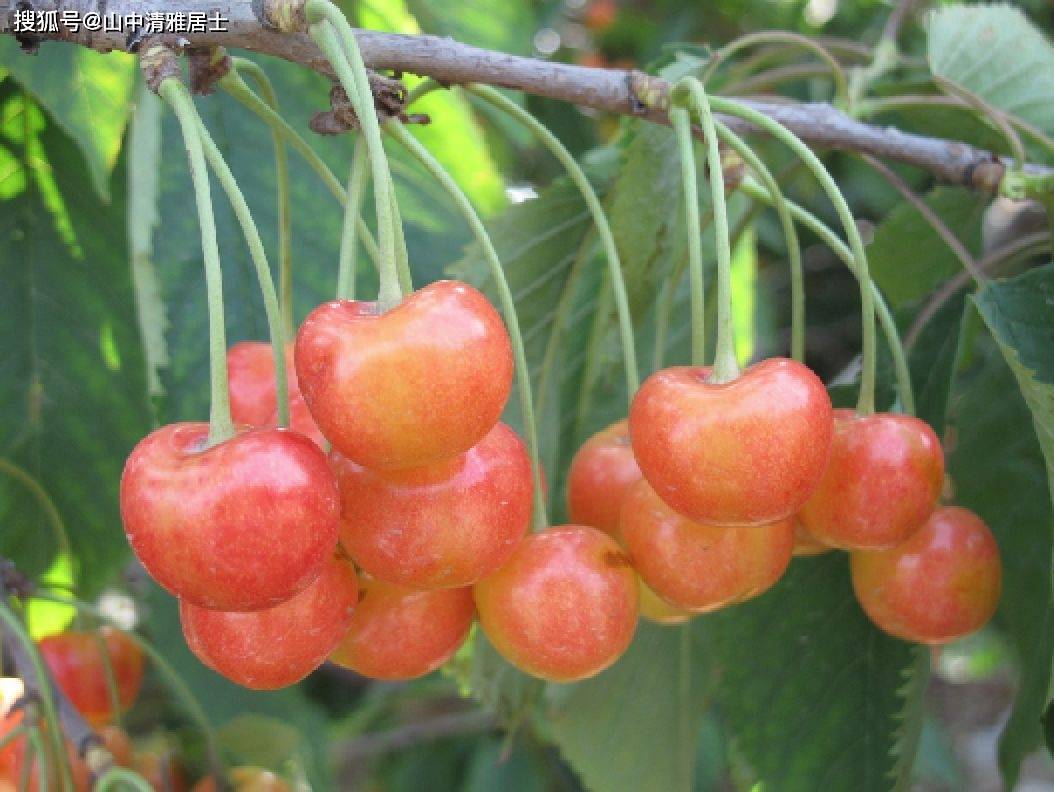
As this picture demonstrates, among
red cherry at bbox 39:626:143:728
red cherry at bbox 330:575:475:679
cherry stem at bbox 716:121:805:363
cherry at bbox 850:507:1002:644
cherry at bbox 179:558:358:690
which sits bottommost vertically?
red cherry at bbox 39:626:143:728

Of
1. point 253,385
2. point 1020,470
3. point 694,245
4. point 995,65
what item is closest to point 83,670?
point 253,385

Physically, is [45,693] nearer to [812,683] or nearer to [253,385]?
[253,385]

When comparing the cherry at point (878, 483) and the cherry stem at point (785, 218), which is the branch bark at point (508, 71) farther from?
the cherry at point (878, 483)

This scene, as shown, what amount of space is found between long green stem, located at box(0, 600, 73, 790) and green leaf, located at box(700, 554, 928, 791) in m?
0.66

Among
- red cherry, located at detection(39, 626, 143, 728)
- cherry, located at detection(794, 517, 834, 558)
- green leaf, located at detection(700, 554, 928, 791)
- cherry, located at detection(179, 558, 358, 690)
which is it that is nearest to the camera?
cherry, located at detection(179, 558, 358, 690)

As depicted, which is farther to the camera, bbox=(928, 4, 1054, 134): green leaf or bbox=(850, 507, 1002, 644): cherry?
→ bbox=(928, 4, 1054, 134): green leaf

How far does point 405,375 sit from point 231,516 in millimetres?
140

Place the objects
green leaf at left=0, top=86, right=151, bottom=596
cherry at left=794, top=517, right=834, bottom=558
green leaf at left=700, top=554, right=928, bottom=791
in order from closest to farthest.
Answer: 1. cherry at left=794, top=517, right=834, bottom=558
2. green leaf at left=700, top=554, right=928, bottom=791
3. green leaf at left=0, top=86, right=151, bottom=596

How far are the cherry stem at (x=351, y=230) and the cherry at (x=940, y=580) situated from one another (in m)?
0.53

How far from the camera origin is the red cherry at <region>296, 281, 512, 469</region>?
71 cm

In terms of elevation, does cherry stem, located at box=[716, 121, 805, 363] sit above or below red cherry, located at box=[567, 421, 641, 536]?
above

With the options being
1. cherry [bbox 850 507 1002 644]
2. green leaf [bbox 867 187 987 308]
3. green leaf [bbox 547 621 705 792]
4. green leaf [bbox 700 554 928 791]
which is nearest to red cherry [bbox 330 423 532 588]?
cherry [bbox 850 507 1002 644]

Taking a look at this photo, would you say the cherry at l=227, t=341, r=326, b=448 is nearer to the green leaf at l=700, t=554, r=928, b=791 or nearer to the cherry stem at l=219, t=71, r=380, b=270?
the cherry stem at l=219, t=71, r=380, b=270

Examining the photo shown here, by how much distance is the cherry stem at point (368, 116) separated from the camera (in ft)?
2.39
